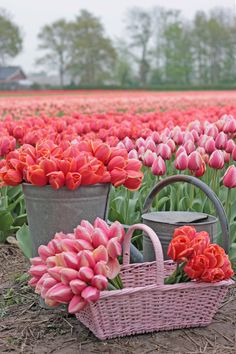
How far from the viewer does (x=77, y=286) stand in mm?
2375

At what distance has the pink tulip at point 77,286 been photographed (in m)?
2.37

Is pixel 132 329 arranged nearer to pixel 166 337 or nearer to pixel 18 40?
pixel 166 337

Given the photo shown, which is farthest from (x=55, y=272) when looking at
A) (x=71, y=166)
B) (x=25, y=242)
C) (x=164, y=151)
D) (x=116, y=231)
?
→ (x=164, y=151)

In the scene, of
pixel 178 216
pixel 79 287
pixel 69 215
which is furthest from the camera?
pixel 178 216

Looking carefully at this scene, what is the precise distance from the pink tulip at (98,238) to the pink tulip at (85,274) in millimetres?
152

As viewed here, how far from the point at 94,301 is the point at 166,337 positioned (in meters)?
0.44

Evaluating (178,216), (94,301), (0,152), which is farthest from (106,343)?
(0,152)

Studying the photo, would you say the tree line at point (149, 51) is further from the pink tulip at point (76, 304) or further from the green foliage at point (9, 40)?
the pink tulip at point (76, 304)

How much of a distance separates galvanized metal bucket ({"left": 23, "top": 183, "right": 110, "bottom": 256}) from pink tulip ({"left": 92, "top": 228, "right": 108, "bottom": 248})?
0.35 meters

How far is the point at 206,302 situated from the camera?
2.71 meters

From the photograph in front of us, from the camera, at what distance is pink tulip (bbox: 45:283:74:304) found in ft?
7.86

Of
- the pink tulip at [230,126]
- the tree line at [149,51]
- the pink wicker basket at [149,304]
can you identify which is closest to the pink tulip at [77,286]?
the pink wicker basket at [149,304]

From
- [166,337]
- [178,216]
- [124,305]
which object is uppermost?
[178,216]

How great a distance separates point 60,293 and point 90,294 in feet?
0.39
